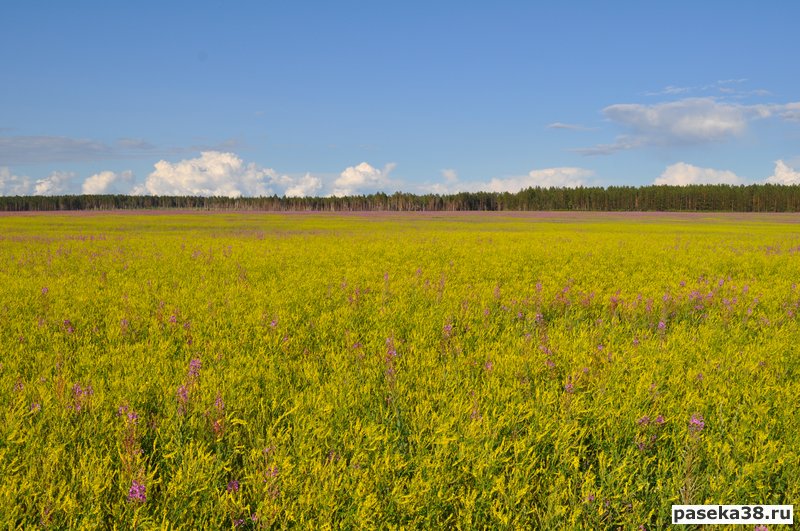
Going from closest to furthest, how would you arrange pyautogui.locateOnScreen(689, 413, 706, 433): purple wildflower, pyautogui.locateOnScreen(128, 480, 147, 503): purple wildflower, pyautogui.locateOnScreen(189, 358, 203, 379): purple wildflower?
pyautogui.locateOnScreen(128, 480, 147, 503): purple wildflower
pyautogui.locateOnScreen(689, 413, 706, 433): purple wildflower
pyautogui.locateOnScreen(189, 358, 203, 379): purple wildflower

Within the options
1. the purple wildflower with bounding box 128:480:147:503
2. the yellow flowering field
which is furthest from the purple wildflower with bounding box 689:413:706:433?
the purple wildflower with bounding box 128:480:147:503

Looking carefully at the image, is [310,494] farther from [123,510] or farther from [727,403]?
[727,403]

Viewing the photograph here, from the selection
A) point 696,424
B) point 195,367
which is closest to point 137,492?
point 195,367

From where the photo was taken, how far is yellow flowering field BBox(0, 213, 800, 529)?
2.72 metres

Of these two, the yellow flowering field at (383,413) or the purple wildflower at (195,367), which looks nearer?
the yellow flowering field at (383,413)

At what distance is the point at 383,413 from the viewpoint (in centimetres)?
Result: 382

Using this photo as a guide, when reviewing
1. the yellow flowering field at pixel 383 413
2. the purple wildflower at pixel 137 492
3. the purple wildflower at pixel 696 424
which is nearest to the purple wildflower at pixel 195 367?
the yellow flowering field at pixel 383 413

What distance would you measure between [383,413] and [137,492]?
1.82m

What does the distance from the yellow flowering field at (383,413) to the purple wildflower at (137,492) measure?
0.4 inches

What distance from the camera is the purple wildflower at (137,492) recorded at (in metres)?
2.63

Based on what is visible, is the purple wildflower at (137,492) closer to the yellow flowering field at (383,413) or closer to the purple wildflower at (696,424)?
the yellow flowering field at (383,413)

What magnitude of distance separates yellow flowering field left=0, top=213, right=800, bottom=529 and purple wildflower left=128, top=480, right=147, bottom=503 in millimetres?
11

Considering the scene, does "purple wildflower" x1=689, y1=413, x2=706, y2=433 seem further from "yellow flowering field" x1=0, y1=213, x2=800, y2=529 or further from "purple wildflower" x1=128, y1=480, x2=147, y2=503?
"purple wildflower" x1=128, y1=480, x2=147, y2=503

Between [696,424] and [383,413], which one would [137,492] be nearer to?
[383,413]
